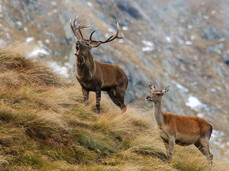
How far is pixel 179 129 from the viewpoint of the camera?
27.5ft

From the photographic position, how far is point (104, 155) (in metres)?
7.03

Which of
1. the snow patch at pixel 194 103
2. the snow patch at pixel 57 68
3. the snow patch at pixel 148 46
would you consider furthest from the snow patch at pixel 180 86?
the snow patch at pixel 57 68

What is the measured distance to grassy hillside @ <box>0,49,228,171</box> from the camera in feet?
19.6

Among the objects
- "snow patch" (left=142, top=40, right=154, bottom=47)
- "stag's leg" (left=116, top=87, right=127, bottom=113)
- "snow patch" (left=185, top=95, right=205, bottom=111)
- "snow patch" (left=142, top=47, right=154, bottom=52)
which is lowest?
"snow patch" (left=185, top=95, right=205, bottom=111)

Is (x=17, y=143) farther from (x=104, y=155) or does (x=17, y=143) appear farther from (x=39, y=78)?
(x=39, y=78)

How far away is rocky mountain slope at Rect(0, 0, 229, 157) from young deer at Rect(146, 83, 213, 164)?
5311cm

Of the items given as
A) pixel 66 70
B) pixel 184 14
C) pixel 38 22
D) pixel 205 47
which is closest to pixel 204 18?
pixel 184 14

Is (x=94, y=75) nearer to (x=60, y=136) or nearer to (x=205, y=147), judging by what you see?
(x=60, y=136)

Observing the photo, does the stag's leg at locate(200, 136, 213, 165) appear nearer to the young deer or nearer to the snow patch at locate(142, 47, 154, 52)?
the young deer

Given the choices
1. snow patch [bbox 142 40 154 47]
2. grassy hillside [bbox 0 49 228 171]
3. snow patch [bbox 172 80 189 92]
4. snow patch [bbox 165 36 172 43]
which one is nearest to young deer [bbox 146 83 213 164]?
grassy hillside [bbox 0 49 228 171]

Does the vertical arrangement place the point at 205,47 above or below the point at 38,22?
below

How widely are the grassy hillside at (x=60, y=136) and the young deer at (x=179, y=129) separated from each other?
1.00ft

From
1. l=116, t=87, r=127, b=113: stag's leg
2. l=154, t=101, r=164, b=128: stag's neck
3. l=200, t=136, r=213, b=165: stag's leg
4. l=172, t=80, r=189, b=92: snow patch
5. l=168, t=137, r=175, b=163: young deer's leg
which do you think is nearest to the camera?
l=168, t=137, r=175, b=163: young deer's leg

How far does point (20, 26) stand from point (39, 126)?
266 ft
